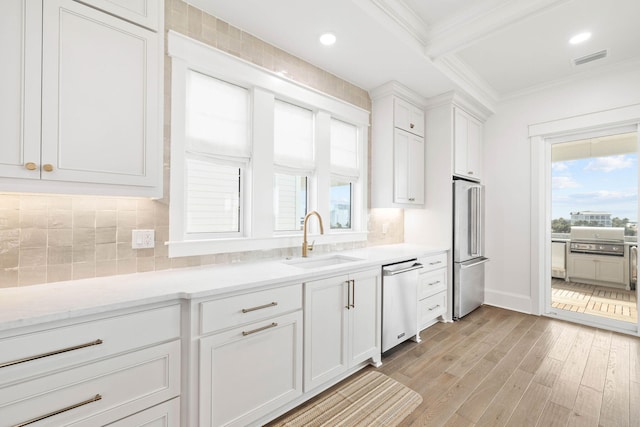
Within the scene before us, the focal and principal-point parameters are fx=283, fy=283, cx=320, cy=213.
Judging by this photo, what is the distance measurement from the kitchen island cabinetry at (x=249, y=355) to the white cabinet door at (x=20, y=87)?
105cm

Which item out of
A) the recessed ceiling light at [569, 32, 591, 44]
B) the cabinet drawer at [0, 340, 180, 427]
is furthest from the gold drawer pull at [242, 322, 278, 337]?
the recessed ceiling light at [569, 32, 591, 44]

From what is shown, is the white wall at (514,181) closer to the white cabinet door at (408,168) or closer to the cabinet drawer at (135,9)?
the white cabinet door at (408,168)

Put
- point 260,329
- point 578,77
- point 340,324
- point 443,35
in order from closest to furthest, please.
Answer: point 260,329 < point 340,324 < point 443,35 < point 578,77

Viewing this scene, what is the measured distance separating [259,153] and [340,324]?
60.1 inches

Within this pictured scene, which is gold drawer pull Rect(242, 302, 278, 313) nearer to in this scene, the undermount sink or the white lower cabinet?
the white lower cabinet

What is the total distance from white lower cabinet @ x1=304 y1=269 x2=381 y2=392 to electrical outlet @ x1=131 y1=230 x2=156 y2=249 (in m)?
1.06

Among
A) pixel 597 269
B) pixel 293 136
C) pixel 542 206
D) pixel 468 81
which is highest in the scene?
pixel 468 81

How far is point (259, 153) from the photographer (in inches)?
94.5

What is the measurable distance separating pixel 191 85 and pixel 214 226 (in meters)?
1.06

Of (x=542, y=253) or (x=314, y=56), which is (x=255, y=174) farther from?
(x=542, y=253)

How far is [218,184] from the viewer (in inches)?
89.0

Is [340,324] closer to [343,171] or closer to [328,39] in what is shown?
[343,171]

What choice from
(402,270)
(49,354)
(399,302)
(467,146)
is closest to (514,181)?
(467,146)

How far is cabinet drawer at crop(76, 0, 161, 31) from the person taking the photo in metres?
1.47
